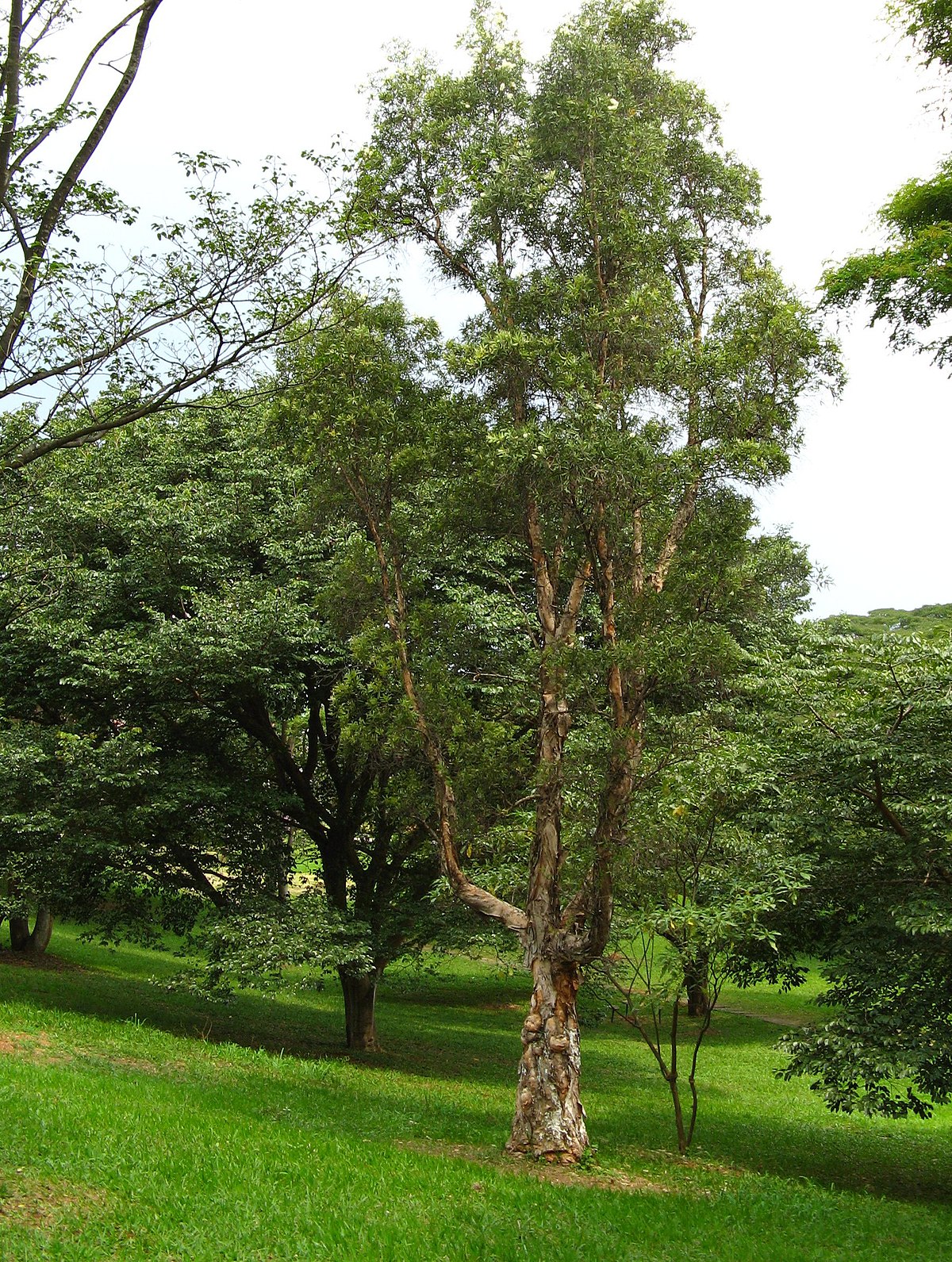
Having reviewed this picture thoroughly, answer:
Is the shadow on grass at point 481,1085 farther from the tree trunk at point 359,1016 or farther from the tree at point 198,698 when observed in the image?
the tree at point 198,698

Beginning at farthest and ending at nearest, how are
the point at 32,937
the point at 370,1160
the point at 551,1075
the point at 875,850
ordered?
1. the point at 32,937
2. the point at 875,850
3. the point at 551,1075
4. the point at 370,1160

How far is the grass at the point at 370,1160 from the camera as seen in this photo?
7.49m

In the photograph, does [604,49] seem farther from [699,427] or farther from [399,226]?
[699,427]

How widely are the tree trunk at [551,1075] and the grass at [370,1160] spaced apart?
0.38 meters

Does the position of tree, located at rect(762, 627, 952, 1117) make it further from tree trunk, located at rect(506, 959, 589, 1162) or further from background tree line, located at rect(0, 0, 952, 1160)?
tree trunk, located at rect(506, 959, 589, 1162)

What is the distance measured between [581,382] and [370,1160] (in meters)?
8.23

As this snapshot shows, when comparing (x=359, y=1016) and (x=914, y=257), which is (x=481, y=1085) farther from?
(x=914, y=257)

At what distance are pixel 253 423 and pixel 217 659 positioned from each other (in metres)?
5.96

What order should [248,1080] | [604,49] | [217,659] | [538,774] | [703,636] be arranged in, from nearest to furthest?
[703,636] < [538,774] < [604,49] < [248,1080] < [217,659]

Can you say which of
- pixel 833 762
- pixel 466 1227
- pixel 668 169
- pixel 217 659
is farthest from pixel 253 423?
pixel 466 1227

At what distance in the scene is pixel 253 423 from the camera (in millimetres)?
19297

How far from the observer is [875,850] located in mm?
12211

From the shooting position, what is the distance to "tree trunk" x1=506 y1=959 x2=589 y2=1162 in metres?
10.9

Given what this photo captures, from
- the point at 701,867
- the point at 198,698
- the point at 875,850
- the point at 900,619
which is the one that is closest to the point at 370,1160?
the point at 701,867
